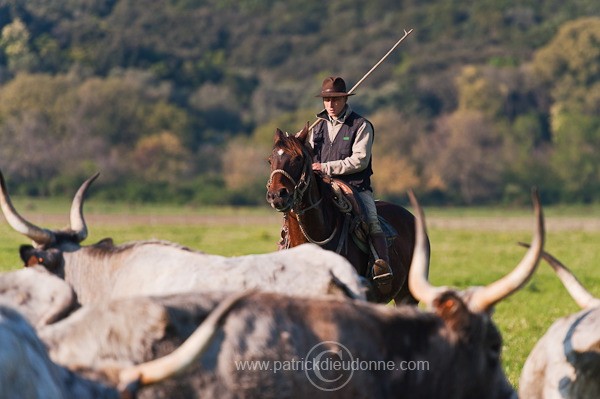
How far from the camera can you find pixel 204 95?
10819 centimetres

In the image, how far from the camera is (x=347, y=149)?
11180 mm

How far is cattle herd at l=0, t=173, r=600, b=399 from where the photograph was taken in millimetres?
4992

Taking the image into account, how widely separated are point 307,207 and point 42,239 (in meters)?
2.98

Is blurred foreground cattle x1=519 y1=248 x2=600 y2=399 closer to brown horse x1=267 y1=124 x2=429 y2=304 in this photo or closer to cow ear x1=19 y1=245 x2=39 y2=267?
cow ear x1=19 y1=245 x2=39 y2=267

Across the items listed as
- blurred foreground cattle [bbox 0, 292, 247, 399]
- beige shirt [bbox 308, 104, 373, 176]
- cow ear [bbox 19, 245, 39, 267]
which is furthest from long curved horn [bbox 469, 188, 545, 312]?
beige shirt [bbox 308, 104, 373, 176]

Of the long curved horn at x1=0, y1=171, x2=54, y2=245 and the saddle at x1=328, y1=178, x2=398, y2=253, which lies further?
the saddle at x1=328, y1=178, x2=398, y2=253

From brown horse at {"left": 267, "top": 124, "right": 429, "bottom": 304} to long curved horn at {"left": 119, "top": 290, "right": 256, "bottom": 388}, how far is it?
5.55 metres

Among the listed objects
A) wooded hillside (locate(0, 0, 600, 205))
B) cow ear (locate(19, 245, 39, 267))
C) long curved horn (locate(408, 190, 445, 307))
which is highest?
long curved horn (locate(408, 190, 445, 307))

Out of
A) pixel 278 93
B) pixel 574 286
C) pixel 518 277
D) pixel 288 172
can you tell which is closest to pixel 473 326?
pixel 518 277

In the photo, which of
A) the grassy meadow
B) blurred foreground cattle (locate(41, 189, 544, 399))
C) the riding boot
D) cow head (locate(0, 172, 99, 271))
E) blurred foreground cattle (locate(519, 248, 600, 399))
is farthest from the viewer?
the grassy meadow

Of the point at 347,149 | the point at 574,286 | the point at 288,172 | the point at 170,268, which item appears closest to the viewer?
the point at 574,286

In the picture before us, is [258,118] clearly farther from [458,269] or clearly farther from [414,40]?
[458,269]

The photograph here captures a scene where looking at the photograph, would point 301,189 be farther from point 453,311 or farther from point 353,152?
point 453,311

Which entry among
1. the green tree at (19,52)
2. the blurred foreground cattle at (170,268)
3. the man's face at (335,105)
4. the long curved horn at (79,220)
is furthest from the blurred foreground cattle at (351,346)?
the green tree at (19,52)
